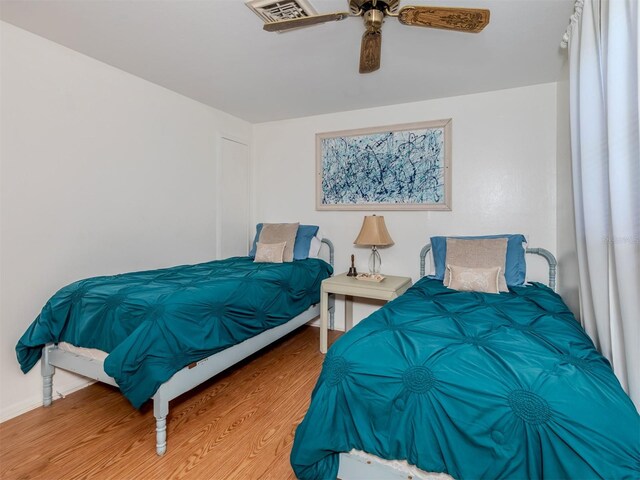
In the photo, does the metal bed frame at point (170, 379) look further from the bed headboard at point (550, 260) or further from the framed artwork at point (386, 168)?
the bed headboard at point (550, 260)

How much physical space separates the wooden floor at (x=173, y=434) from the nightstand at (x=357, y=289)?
1.90ft

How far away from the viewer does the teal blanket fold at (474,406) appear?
3.39ft

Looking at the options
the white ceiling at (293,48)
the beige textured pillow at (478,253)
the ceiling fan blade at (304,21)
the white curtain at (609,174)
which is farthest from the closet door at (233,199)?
the white curtain at (609,174)

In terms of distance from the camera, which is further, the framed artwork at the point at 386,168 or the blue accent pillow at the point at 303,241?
the blue accent pillow at the point at 303,241

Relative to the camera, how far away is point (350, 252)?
3.62 metres

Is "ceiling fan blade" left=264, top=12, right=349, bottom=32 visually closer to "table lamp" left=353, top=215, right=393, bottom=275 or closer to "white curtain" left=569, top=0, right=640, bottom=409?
"white curtain" left=569, top=0, right=640, bottom=409

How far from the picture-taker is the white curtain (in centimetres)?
126

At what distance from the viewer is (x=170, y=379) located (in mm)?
1774

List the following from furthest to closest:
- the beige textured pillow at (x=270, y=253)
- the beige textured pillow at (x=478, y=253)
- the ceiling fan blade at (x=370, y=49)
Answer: the beige textured pillow at (x=270, y=253)
the beige textured pillow at (x=478, y=253)
the ceiling fan blade at (x=370, y=49)

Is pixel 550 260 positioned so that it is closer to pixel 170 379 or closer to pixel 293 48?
pixel 293 48

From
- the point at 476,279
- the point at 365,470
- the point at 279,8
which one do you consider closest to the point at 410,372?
the point at 365,470

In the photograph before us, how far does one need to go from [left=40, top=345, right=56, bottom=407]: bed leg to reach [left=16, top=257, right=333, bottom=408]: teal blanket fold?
0.16 feet

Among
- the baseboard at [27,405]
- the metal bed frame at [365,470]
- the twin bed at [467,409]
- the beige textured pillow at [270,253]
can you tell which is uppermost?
the beige textured pillow at [270,253]

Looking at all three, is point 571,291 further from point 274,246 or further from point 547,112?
point 274,246
